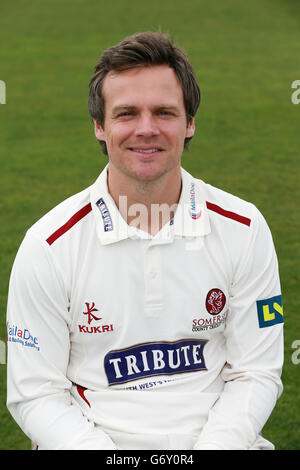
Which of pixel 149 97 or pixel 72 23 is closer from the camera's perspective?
pixel 149 97

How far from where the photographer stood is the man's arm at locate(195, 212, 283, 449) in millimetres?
2621

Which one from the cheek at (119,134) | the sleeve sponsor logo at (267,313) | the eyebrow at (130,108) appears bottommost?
the sleeve sponsor logo at (267,313)

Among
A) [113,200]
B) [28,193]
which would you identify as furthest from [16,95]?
[113,200]

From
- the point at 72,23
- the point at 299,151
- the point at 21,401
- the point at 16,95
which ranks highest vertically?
the point at 72,23

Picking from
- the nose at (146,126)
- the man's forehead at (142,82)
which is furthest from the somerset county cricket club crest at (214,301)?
the man's forehead at (142,82)

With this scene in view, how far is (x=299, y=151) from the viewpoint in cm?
837

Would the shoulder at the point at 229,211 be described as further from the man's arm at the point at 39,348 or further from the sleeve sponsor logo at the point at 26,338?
the sleeve sponsor logo at the point at 26,338

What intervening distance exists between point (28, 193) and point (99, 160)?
118 centimetres

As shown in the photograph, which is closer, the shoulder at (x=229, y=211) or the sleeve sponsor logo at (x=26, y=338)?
the sleeve sponsor logo at (x=26, y=338)

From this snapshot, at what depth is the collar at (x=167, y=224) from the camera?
2.59 metres

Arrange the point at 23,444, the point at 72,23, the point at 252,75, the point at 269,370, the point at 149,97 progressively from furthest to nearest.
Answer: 1. the point at 72,23
2. the point at 252,75
3. the point at 23,444
4. the point at 269,370
5. the point at 149,97

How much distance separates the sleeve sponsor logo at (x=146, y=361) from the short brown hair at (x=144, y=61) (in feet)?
2.61

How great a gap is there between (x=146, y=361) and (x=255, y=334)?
404mm

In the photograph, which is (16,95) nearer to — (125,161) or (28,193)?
(28,193)
